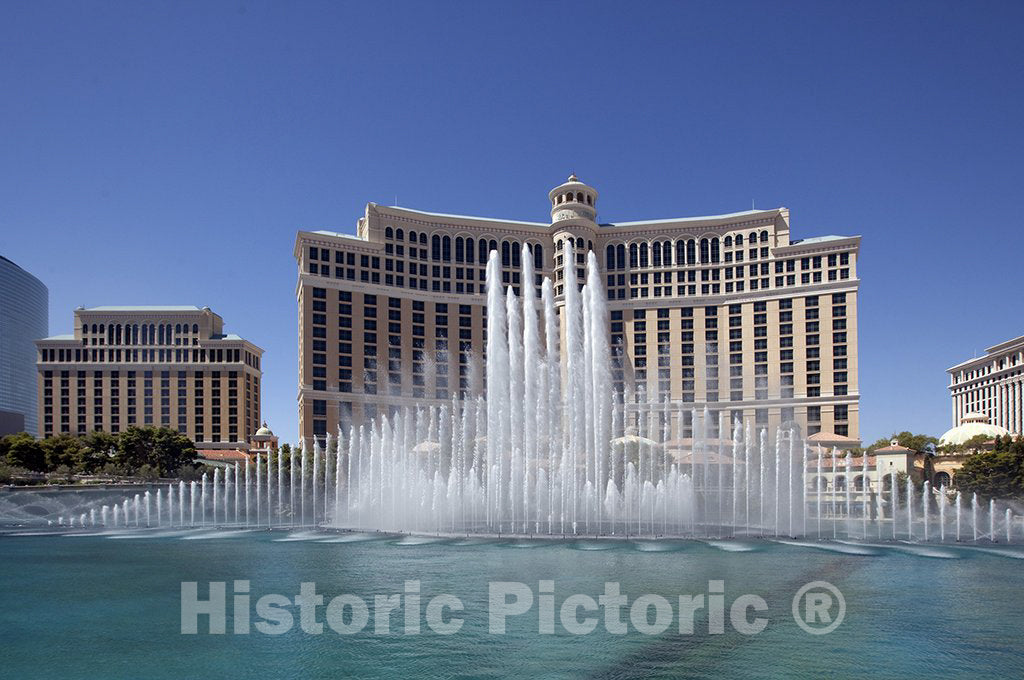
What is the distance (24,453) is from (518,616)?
77.8 meters

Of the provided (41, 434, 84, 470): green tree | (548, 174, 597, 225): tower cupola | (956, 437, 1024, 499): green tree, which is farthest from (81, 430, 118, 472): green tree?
(956, 437, 1024, 499): green tree

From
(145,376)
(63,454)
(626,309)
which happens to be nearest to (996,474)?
(626,309)

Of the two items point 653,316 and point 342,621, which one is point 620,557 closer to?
point 342,621

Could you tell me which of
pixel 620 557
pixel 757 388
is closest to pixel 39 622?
pixel 620 557

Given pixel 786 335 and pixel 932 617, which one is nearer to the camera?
pixel 932 617

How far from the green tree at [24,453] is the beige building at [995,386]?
113 meters

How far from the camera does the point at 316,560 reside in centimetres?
3575

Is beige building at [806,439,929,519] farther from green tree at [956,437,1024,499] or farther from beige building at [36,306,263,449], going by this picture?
beige building at [36,306,263,449]

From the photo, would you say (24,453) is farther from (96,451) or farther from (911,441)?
(911,441)

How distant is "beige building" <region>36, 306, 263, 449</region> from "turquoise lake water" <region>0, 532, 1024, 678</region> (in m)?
89.0

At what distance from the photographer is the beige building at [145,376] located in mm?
126875

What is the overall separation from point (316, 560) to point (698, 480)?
3706 centimetres

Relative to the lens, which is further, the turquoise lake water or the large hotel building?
the large hotel building

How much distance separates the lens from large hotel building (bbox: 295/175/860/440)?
96.5 meters
